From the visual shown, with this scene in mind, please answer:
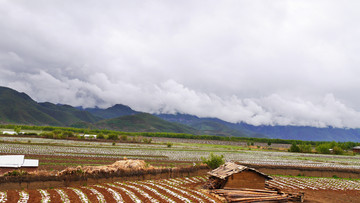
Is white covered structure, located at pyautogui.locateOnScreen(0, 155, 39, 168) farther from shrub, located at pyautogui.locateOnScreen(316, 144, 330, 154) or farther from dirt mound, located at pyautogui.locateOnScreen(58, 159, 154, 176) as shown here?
shrub, located at pyautogui.locateOnScreen(316, 144, 330, 154)

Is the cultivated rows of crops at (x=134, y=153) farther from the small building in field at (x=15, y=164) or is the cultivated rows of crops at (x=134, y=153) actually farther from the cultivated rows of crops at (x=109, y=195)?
the cultivated rows of crops at (x=109, y=195)

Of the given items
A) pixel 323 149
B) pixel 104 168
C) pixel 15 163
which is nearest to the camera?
pixel 15 163

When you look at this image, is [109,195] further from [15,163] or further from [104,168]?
[15,163]

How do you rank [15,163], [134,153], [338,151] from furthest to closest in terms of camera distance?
[338,151], [134,153], [15,163]

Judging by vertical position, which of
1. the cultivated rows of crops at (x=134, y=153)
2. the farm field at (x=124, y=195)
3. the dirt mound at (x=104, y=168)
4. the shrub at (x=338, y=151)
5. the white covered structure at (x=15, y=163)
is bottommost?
the shrub at (x=338, y=151)

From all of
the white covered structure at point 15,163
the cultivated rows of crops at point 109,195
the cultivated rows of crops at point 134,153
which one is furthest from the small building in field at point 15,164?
the cultivated rows of crops at point 134,153

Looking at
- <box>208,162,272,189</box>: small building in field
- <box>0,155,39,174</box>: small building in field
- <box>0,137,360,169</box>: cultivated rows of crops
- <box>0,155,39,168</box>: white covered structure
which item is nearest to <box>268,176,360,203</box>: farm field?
<box>208,162,272,189</box>: small building in field

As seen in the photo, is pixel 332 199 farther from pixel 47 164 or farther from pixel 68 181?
pixel 47 164

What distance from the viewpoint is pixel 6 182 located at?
76.5 ft

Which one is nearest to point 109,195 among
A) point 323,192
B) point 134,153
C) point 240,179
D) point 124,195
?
point 124,195

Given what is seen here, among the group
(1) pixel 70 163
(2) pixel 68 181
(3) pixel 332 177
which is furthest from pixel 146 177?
(3) pixel 332 177

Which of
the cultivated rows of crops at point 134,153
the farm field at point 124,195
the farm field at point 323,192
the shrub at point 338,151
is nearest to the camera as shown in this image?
the farm field at point 124,195

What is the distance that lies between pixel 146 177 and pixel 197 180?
7.09 meters

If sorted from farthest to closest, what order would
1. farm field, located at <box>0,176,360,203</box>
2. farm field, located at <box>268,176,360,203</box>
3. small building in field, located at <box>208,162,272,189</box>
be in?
farm field, located at <box>268,176,360,203</box> < small building in field, located at <box>208,162,272,189</box> < farm field, located at <box>0,176,360,203</box>
